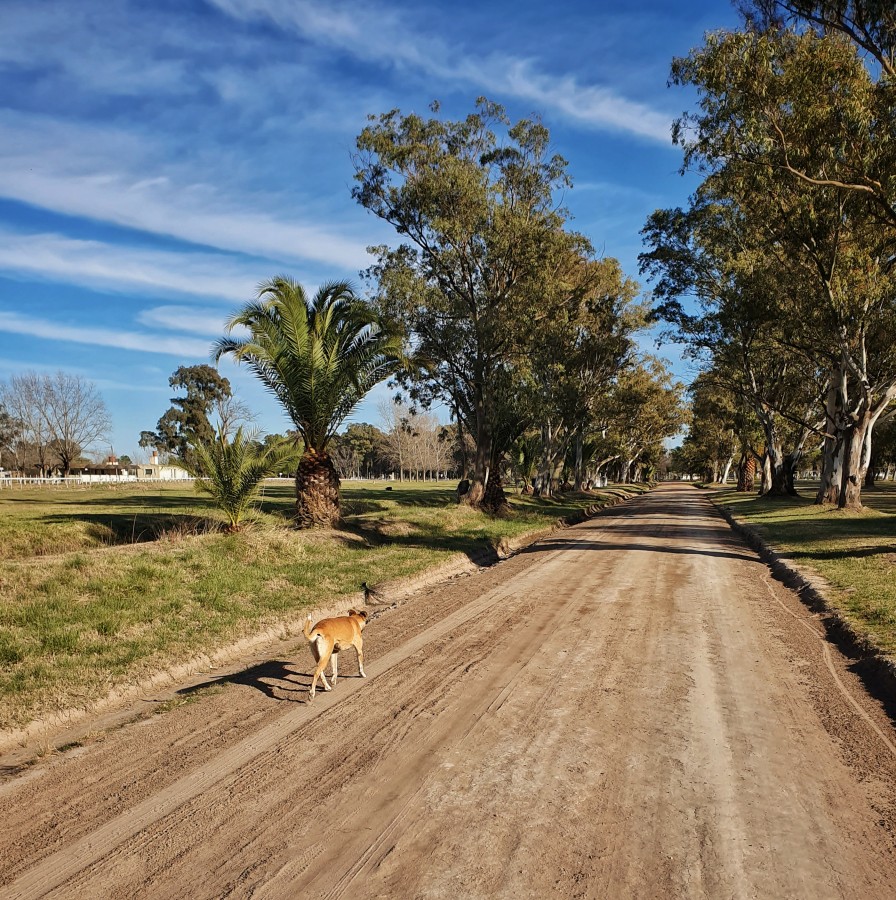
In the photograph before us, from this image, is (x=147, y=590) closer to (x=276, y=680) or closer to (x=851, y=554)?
(x=276, y=680)

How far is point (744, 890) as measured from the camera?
2.97 m

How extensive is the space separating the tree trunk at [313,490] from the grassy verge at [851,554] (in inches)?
436

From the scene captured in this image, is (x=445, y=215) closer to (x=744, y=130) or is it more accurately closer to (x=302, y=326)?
(x=302, y=326)

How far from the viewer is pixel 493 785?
13.1 feet

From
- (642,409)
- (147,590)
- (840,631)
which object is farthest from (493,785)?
(642,409)

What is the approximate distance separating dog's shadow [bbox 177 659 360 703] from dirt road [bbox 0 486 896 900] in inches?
1.7

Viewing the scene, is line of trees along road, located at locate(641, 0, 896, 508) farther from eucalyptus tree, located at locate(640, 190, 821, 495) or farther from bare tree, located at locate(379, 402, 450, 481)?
bare tree, located at locate(379, 402, 450, 481)

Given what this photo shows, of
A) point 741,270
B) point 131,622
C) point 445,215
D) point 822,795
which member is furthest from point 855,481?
point 131,622

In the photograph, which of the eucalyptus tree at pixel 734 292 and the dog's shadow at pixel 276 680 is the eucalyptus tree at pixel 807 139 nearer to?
the eucalyptus tree at pixel 734 292

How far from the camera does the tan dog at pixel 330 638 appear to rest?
5.73 m

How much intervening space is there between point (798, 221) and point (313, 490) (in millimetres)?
15912

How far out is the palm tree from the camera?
49.9 ft

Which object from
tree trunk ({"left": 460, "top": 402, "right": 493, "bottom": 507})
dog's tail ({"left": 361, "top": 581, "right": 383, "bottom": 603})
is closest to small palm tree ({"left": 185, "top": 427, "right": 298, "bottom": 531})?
dog's tail ({"left": 361, "top": 581, "right": 383, "bottom": 603})

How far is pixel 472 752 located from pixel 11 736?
151 inches
